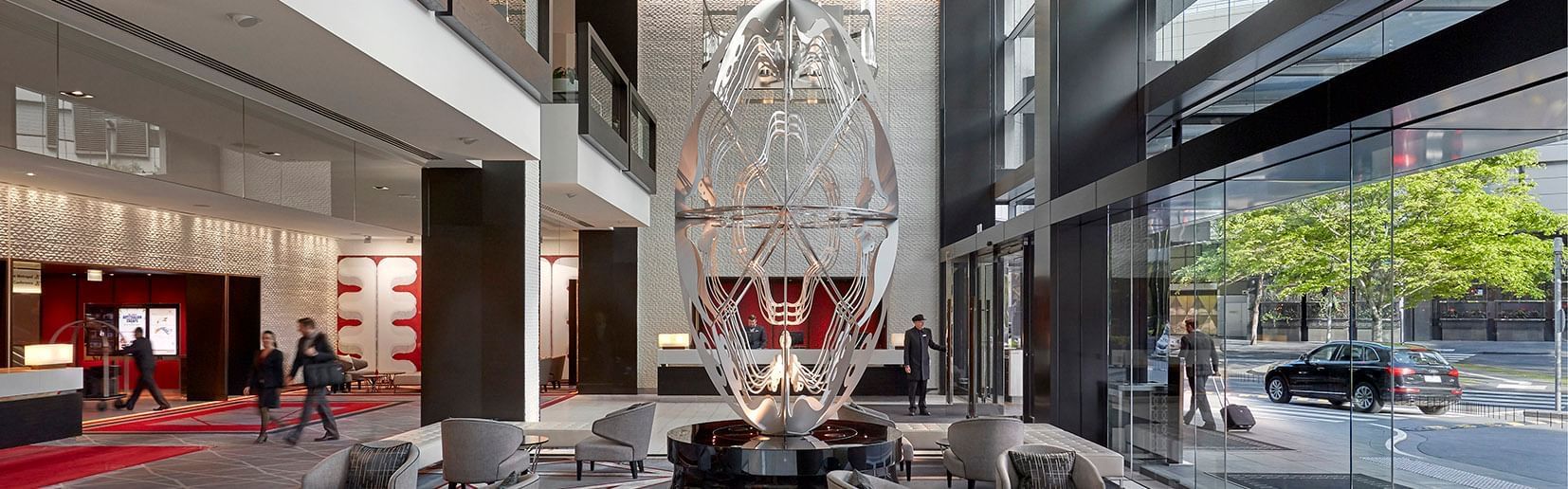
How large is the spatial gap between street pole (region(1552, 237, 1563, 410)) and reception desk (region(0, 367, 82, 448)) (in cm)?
740

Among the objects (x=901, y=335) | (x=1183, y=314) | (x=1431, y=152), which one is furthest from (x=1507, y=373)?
(x=901, y=335)

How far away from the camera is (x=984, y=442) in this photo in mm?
7941

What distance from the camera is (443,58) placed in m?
7.15

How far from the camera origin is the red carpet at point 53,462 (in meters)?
5.86

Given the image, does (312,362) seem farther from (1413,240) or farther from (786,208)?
(1413,240)

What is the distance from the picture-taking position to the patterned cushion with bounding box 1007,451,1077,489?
6309mm

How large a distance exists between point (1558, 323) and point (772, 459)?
3.68 meters

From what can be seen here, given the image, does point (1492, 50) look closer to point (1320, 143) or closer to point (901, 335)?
point (1320, 143)

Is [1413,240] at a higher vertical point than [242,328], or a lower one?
higher

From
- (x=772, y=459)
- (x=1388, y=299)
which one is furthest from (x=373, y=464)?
(x=1388, y=299)

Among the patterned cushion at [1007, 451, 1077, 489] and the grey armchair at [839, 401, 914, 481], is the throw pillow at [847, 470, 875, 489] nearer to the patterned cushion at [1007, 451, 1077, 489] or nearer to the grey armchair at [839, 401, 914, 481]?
the patterned cushion at [1007, 451, 1077, 489]

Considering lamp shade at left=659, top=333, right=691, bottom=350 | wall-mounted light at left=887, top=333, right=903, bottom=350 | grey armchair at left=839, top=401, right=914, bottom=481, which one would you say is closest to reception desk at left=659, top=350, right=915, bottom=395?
lamp shade at left=659, top=333, right=691, bottom=350

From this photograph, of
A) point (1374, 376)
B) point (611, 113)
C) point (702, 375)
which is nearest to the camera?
point (1374, 376)

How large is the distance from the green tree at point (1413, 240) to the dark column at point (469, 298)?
6.80 metres
